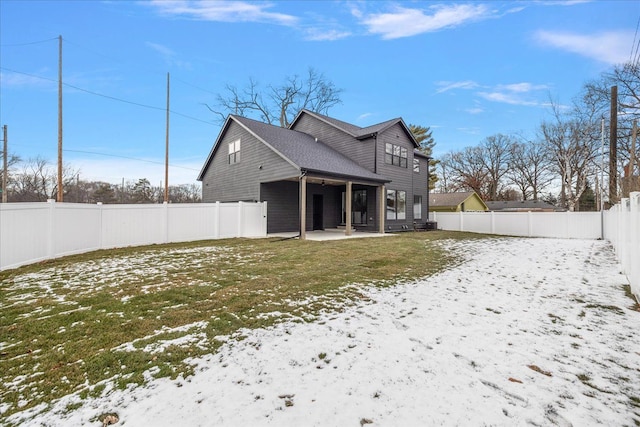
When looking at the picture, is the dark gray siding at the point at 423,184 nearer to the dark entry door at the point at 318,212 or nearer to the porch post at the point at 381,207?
the porch post at the point at 381,207

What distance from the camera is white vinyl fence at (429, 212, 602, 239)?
1407 centimetres

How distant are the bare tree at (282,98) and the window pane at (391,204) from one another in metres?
14.8

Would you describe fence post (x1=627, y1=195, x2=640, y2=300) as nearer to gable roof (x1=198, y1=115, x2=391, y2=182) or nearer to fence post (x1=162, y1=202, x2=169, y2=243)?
gable roof (x1=198, y1=115, x2=391, y2=182)

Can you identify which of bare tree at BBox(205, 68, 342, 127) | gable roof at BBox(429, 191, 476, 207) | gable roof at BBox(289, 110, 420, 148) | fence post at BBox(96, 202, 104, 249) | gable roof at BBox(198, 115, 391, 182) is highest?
bare tree at BBox(205, 68, 342, 127)

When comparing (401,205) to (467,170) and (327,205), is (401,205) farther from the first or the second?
(467,170)

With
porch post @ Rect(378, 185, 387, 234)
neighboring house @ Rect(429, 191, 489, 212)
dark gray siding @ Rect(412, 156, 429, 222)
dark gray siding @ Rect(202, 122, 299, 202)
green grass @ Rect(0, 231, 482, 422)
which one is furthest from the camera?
neighboring house @ Rect(429, 191, 489, 212)

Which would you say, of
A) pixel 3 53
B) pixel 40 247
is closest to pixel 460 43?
pixel 40 247

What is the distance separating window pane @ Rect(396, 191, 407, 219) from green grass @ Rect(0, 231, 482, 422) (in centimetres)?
955

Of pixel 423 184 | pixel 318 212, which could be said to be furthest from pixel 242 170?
pixel 423 184

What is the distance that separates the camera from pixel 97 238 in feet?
28.2

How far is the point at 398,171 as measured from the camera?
17078 mm

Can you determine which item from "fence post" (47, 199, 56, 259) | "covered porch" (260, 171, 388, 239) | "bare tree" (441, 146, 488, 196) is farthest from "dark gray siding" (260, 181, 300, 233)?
"bare tree" (441, 146, 488, 196)

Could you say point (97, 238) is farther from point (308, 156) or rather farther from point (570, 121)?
point (570, 121)

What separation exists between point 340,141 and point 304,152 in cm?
410
